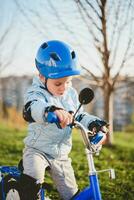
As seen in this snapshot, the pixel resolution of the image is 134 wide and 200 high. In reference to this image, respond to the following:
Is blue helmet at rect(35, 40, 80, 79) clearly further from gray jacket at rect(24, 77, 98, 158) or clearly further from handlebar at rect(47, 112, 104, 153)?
handlebar at rect(47, 112, 104, 153)

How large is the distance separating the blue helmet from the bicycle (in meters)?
0.33

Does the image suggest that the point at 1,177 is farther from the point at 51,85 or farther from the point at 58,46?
the point at 58,46

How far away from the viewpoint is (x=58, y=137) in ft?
10.7

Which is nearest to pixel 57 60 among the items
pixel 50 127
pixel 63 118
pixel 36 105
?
pixel 36 105

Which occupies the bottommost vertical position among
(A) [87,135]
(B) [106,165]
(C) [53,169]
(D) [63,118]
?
(B) [106,165]

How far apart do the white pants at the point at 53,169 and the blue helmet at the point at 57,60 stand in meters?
0.60

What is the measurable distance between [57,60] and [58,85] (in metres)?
0.22

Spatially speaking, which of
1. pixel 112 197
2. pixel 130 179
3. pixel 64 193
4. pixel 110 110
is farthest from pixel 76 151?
pixel 64 193

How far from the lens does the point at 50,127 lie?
324 cm

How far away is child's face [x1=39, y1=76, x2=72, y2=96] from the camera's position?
10.3 ft

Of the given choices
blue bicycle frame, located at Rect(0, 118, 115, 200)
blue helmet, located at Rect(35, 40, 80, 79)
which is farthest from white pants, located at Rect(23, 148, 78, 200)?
blue helmet, located at Rect(35, 40, 80, 79)

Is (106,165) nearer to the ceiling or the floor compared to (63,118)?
nearer to the floor

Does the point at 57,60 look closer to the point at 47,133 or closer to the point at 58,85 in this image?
the point at 58,85

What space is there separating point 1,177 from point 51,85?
2.66 feet
